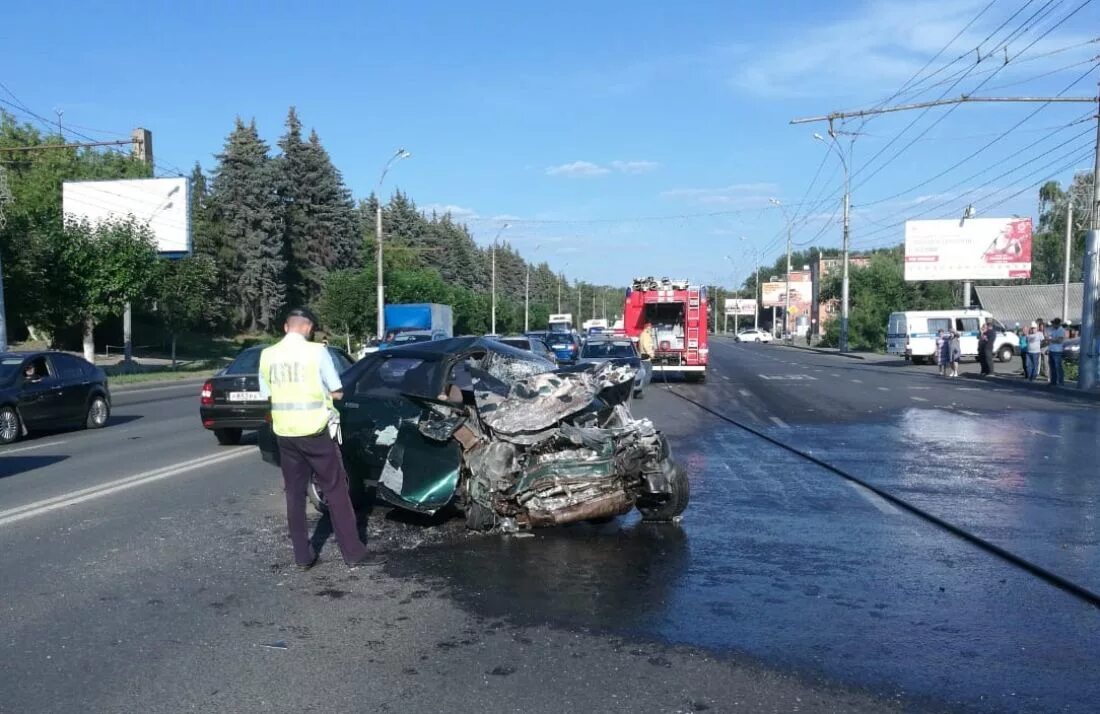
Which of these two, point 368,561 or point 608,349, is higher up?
point 608,349

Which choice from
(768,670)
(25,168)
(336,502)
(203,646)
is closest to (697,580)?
(768,670)

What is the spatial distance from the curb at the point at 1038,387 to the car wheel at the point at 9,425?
21.5m

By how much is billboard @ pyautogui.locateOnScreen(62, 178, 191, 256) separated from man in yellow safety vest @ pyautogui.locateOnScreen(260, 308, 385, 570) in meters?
38.1

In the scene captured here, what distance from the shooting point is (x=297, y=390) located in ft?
21.0

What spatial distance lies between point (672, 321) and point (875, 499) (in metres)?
21.7

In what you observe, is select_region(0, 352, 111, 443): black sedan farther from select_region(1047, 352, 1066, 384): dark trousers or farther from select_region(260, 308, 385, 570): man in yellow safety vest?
select_region(1047, 352, 1066, 384): dark trousers

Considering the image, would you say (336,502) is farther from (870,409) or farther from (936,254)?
(936,254)

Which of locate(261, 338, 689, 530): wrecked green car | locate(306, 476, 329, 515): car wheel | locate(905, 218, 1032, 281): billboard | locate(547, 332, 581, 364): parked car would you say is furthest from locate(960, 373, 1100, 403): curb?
locate(905, 218, 1032, 281): billboard

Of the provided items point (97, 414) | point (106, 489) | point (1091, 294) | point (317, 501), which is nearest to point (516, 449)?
point (317, 501)

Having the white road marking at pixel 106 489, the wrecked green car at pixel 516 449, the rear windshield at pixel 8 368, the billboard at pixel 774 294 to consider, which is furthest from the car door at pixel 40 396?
the billboard at pixel 774 294

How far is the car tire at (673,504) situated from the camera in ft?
25.6

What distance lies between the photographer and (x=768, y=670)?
15.5 feet

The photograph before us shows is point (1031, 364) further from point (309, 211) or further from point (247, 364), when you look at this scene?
point (309, 211)

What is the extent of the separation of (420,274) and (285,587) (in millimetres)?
62985
